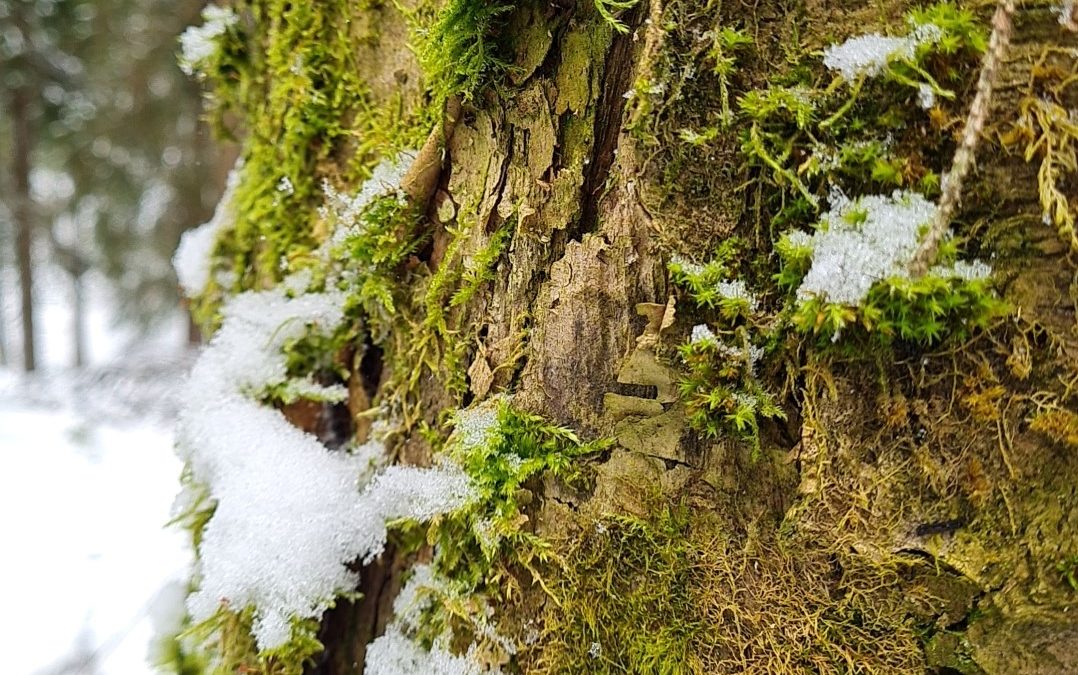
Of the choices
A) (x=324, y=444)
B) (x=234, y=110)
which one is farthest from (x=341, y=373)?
(x=234, y=110)

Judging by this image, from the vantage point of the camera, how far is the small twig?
63 cm

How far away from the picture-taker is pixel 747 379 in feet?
2.50

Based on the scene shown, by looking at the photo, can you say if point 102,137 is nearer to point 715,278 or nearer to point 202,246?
point 202,246

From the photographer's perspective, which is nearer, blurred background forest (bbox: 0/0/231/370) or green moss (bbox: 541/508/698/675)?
green moss (bbox: 541/508/698/675)

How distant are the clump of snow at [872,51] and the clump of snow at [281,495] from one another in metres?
0.71

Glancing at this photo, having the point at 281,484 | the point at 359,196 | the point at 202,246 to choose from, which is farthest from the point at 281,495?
the point at 202,246

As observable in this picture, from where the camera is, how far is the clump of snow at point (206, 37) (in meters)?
1.27

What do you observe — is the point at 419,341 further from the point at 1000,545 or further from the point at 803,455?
the point at 1000,545

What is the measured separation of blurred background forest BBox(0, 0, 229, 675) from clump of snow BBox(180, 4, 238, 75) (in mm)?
229

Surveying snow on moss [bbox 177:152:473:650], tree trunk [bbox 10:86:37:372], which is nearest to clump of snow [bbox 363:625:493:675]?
snow on moss [bbox 177:152:473:650]

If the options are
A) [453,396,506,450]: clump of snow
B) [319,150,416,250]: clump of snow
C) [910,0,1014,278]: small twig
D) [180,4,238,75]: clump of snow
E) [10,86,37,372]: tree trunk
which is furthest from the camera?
[10,86,37,372]: tree trunk

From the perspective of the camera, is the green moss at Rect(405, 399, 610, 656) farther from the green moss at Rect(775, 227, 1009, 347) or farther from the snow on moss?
the green moss at Rect(775, 227, 1009, 347)

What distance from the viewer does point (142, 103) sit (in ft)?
20.1

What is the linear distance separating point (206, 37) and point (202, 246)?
0.45m
